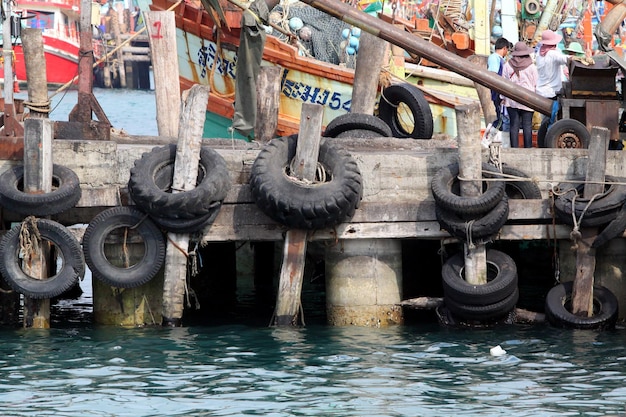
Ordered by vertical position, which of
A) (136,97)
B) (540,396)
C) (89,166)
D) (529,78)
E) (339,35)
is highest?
(136,97)

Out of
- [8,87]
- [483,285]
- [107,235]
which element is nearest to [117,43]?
[8,87]

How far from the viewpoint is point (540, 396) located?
10.4 meters

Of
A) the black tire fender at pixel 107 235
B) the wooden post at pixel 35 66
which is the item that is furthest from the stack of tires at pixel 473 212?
the wooden post at pixel 35 66

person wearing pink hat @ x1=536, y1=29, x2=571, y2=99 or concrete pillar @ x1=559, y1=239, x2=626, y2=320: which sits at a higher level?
person wearing pink hat @ x1=536, y1=29, x2=571, y2=99

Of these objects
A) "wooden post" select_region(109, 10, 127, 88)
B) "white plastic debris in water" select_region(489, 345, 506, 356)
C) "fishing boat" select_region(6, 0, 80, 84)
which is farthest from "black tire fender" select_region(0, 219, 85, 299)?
"wooden post" select_region(109, 10, 127, 88)

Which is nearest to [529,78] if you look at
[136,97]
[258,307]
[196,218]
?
[258,307]

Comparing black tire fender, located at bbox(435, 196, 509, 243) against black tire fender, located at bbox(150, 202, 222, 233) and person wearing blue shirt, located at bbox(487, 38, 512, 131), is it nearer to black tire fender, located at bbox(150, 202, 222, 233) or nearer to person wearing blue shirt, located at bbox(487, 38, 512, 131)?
black tire fender, located at bbox(150, 202, 222, 233)

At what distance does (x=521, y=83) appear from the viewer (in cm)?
1678

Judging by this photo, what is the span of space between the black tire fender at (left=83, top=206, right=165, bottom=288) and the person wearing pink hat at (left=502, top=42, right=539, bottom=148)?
5.68 meters

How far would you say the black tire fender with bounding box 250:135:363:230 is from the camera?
1262 cm

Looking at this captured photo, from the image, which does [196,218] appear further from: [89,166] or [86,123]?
[86,123]

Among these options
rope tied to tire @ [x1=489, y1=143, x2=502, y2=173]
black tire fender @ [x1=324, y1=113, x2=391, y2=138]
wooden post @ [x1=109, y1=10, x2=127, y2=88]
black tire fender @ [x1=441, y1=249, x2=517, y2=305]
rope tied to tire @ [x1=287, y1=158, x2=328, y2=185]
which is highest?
wooden post @ [x1=109, y1=10, x2=127, y2=88]

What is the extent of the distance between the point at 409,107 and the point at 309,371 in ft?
18.5

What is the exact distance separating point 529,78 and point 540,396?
7323 millimetres
